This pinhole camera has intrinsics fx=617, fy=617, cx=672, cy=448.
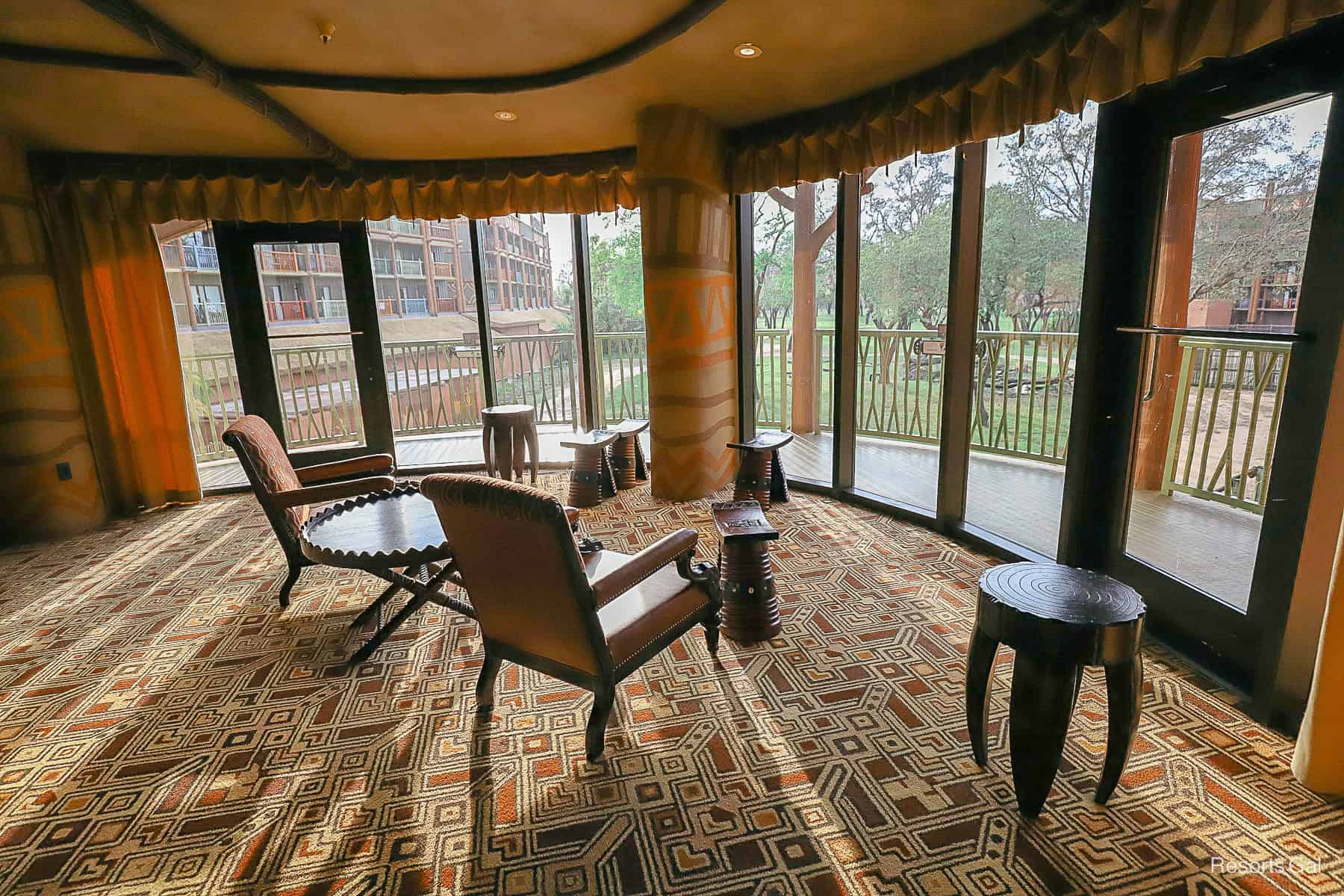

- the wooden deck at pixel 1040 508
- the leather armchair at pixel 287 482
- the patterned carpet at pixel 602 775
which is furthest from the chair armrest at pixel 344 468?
the wooden deck at pixel 1040 508

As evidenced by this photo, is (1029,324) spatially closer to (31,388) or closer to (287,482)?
(287,482)

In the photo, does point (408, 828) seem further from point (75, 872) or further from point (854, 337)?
point (854, 337)

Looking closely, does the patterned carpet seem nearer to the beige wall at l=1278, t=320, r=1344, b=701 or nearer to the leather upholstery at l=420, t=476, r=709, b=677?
the beige wall at l=1278, t=320, r=1344, b=701

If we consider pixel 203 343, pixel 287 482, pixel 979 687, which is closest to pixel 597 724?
pixel 979 687

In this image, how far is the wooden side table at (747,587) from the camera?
2.40m

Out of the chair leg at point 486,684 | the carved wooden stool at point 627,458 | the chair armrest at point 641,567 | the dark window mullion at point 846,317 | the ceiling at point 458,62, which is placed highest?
the ceiling at point 458,62

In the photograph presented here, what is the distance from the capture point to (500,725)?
6.53ft

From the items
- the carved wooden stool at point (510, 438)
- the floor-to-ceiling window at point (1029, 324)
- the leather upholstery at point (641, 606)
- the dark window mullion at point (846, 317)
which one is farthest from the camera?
the carved wooden stool at point (510, 438)

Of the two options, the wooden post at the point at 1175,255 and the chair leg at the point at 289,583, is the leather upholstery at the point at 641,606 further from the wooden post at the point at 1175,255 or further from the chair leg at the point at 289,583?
the wooden post at the point at 1175,255

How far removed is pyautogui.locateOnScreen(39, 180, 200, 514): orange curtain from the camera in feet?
13.4

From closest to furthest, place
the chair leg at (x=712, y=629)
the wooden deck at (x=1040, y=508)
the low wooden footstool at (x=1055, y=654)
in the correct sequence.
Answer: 1. the low wooden footstool at (x=1055, y=654)
2. the chair leg at (x=712, y=629)
3. the wooden deck at (x=1040, y=508)

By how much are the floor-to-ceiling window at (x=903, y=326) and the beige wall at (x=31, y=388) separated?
5077 millimetres

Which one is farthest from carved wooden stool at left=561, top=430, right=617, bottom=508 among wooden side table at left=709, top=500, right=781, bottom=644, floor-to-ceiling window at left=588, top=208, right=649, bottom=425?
wooden side table at left=709, top=500, right=781, bottom=644

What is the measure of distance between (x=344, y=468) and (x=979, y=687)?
2.76 m
